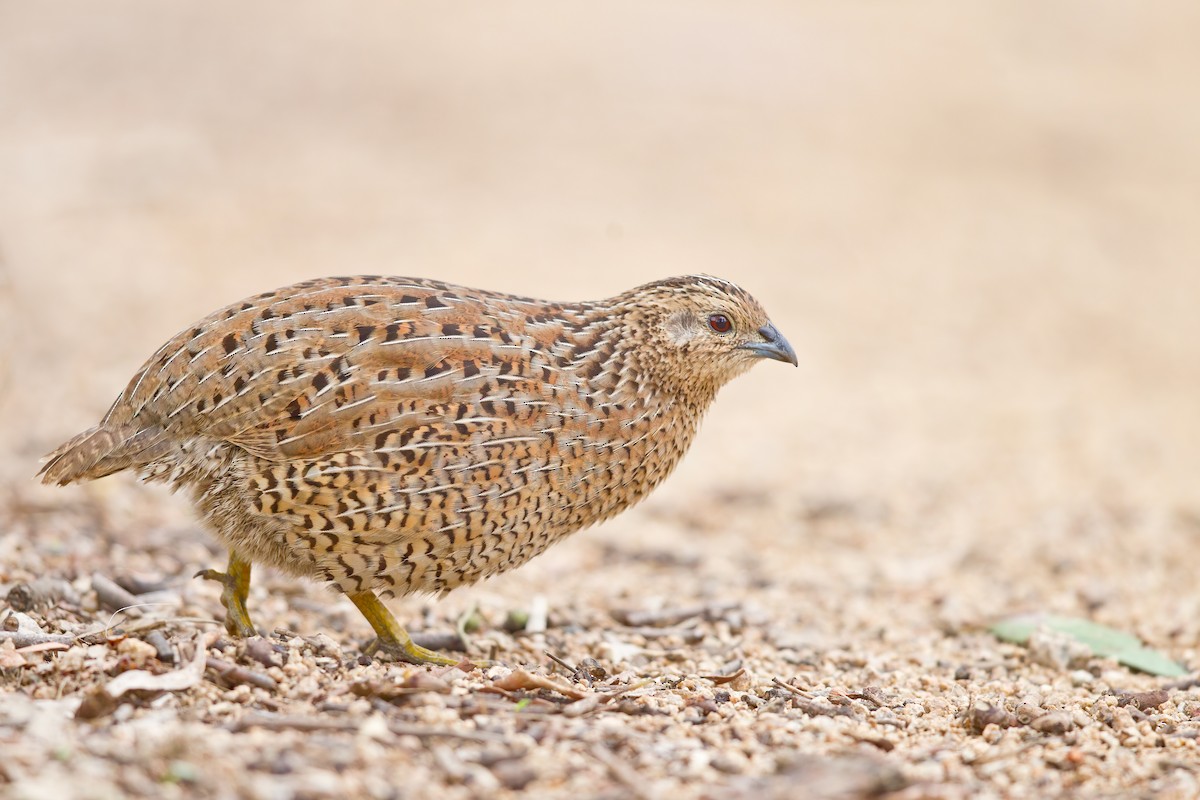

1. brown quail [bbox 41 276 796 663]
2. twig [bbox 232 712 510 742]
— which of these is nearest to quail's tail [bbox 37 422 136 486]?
brown quail [bbox 41 276 796 663]

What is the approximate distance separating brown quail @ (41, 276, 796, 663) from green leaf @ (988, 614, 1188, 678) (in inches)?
80.5

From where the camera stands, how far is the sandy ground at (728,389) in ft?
12.8

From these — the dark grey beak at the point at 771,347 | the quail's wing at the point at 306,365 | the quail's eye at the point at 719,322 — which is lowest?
the quail's wing at the point at 306,365

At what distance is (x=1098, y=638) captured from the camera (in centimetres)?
590

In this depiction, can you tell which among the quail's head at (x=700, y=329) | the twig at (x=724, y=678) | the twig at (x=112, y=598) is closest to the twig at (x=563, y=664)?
the twig at (x=724, y=678)

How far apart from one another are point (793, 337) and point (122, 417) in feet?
25.2

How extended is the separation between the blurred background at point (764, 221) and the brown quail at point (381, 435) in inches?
74.9

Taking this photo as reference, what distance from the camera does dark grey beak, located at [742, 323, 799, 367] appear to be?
546 cm

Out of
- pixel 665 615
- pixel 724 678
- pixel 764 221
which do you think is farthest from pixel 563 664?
pixel 764 221

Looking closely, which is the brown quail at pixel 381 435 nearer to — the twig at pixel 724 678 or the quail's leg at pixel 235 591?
the quail's leg at pixel 235 591

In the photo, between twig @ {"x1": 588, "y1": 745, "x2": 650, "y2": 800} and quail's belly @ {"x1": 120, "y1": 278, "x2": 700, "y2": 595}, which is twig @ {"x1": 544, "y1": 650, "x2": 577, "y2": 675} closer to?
quail's belly @ {"x1": 120, "y1": 278, "x2": 700, "y2": 595}

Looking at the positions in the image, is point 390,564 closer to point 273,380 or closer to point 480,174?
point 273,380

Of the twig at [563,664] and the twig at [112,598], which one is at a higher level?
the twig at [112,598]

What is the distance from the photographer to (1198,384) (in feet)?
38.2
